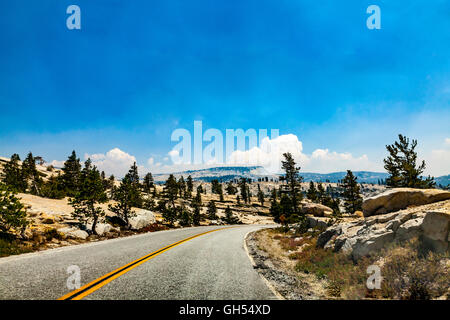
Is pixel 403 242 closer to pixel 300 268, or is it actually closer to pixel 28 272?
pixel 300 268

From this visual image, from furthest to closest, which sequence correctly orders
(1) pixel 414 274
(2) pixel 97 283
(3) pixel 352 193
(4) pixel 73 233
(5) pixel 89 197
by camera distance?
(3) pixel 352 193 → (5) pixel 89 197 → (4) pixel 73 233 → (1) pixel 414 274 → (2) pixel 97 283

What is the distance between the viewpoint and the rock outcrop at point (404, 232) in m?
6.23

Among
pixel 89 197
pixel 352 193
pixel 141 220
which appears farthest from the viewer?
pixel 352 193

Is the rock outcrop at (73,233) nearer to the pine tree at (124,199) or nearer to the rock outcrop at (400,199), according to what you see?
the pine tree at (124,199)

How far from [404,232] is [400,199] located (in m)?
5.41

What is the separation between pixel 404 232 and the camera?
24.2 ft

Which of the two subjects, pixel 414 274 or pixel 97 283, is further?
pixel 414 274

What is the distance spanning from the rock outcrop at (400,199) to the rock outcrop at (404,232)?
1742 millimetres

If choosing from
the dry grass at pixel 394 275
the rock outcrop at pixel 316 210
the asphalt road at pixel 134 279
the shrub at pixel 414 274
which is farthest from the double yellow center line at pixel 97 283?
the rock outcrop at pixel 316 210

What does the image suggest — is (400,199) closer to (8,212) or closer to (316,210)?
(8,212)

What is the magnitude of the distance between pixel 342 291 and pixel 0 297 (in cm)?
805

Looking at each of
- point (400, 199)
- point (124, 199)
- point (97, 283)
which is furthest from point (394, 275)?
point (124, 199)

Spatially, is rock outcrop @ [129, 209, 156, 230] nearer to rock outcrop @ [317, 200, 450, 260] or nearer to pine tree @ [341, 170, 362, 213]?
rock outcrop @ [317, 200, 450, 260]
